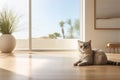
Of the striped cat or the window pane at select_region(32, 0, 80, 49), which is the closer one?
the striped cat

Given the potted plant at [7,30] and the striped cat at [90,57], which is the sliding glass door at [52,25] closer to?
the potted plant at [7,30]

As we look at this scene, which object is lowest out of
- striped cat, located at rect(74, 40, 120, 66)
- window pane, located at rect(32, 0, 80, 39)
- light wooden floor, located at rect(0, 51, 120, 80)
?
light wooden floor, located at rect(0, 51, 120, 80)

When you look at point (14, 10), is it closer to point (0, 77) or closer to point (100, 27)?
point (100, 27)

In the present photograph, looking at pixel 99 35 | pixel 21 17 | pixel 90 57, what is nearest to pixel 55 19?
pixel 21 17

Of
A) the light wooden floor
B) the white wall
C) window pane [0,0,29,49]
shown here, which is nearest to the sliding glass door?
window pane [0,0,29,49]

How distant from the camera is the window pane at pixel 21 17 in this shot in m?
7.02

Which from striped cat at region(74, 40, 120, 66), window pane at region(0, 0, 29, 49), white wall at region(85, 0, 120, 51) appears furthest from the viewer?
window pane at region(0, 0, 29, 49)

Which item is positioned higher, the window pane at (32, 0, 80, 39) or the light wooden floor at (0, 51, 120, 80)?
the window pane at (32, 0, 80, 39)

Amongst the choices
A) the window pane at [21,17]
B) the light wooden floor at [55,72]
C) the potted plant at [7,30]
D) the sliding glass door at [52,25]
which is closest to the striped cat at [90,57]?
the light wooden floor at [55,72]

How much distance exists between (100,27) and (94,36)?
29 centimetres

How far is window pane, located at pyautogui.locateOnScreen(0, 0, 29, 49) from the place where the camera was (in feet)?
23.0

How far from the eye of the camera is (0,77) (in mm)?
3314

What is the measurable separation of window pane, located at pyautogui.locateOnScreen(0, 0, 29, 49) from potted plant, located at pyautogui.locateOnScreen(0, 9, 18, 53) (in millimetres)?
409

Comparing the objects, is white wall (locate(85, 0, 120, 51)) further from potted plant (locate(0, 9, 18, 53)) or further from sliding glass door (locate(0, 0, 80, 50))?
potted plant (locate(0, 9, 18, 53))
